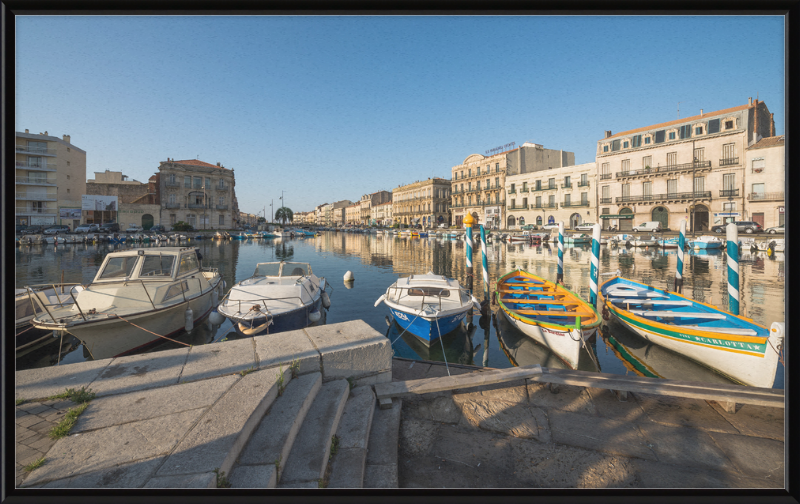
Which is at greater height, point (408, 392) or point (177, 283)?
point (177, 283)

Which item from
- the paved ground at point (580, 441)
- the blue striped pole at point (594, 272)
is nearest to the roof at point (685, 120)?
the blue striped pole at point (594, 272)

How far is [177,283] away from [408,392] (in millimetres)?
8928

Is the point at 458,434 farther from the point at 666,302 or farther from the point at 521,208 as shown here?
the point at 521,208

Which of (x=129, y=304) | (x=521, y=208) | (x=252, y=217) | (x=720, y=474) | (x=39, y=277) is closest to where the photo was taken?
(x=720, y=474)

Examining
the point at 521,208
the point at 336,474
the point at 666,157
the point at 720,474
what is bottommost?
the point at 720,474

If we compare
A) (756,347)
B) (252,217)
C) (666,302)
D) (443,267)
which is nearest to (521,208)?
(443,267)

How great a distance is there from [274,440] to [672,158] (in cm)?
5773

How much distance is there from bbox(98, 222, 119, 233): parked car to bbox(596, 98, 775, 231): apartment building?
2997 inches

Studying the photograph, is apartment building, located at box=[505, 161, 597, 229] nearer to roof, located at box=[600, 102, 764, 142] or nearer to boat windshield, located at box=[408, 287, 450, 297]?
roof, located at box=[600, 102, 764, 142]

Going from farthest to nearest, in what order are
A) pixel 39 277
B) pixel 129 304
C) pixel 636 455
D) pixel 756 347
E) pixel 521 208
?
1. pixel 521 208
2. pixel 39 277
3. pixel 129 304
4. pixel 756 347
5. pixel 636 455

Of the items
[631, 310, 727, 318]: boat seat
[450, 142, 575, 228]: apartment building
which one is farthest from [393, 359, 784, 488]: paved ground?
[450, 142, 575, 228]: apartment building

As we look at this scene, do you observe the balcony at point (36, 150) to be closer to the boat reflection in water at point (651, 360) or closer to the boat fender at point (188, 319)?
the boat fender at point (188, 319)

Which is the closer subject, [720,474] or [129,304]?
[720,474]

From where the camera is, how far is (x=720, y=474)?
2900 millimetres
